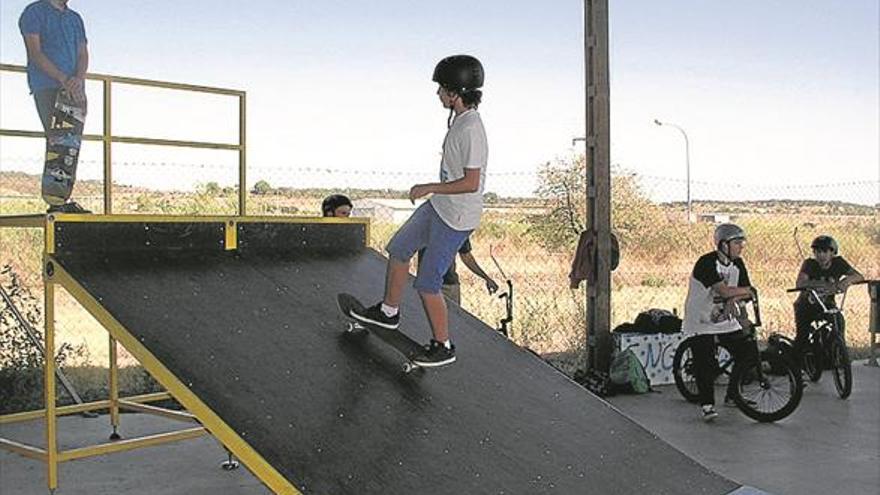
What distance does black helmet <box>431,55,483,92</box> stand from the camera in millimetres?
3395

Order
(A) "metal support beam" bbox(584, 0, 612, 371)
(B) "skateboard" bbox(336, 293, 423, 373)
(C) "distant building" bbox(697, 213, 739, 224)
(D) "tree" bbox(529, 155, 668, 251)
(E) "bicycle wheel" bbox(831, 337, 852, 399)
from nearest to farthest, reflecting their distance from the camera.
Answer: (B) "skateboard" bbox(336, 293, 423, 373), (E) "bicycle wheel" bbox(831, 337, 852, 399), (A) "metal support beam" bbox(584, 0, 612, 371), (D) "tree" bbox(529, 155, 668, 251), (C) "distant building" bbox(697, 213, 739, 224)

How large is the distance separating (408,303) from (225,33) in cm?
689

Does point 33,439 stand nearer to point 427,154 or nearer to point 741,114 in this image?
point 427,154

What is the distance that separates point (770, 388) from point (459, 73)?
3936 mm

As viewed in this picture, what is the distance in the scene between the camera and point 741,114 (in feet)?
41.6

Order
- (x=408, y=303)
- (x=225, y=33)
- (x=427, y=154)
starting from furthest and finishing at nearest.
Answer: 1. (x=225, y=33)
2. (x=427, y=154)
3. (x=408, y=303)

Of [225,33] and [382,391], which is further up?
[225,33]

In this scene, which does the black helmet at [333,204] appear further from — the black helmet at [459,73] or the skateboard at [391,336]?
the black helmet at [459,73]

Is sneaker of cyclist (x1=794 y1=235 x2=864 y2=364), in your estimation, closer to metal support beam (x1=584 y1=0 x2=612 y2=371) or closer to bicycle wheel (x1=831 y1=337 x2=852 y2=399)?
bicycle wheel (x1=831 y1=337 x2=852 y2=399)

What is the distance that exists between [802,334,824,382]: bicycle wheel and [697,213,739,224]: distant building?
274 cm

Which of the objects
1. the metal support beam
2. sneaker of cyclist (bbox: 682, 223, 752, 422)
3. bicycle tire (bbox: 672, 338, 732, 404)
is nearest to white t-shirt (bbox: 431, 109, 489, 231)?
sneaker of cyclist (bbox: 682, 223, 752, 422)

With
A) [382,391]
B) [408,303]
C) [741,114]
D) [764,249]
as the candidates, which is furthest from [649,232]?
[382,391]

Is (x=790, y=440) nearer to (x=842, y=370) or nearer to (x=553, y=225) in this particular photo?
(x=842, y=370)

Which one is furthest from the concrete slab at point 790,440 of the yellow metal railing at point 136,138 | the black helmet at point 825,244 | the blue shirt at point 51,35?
the blue shirt at point 51,35
